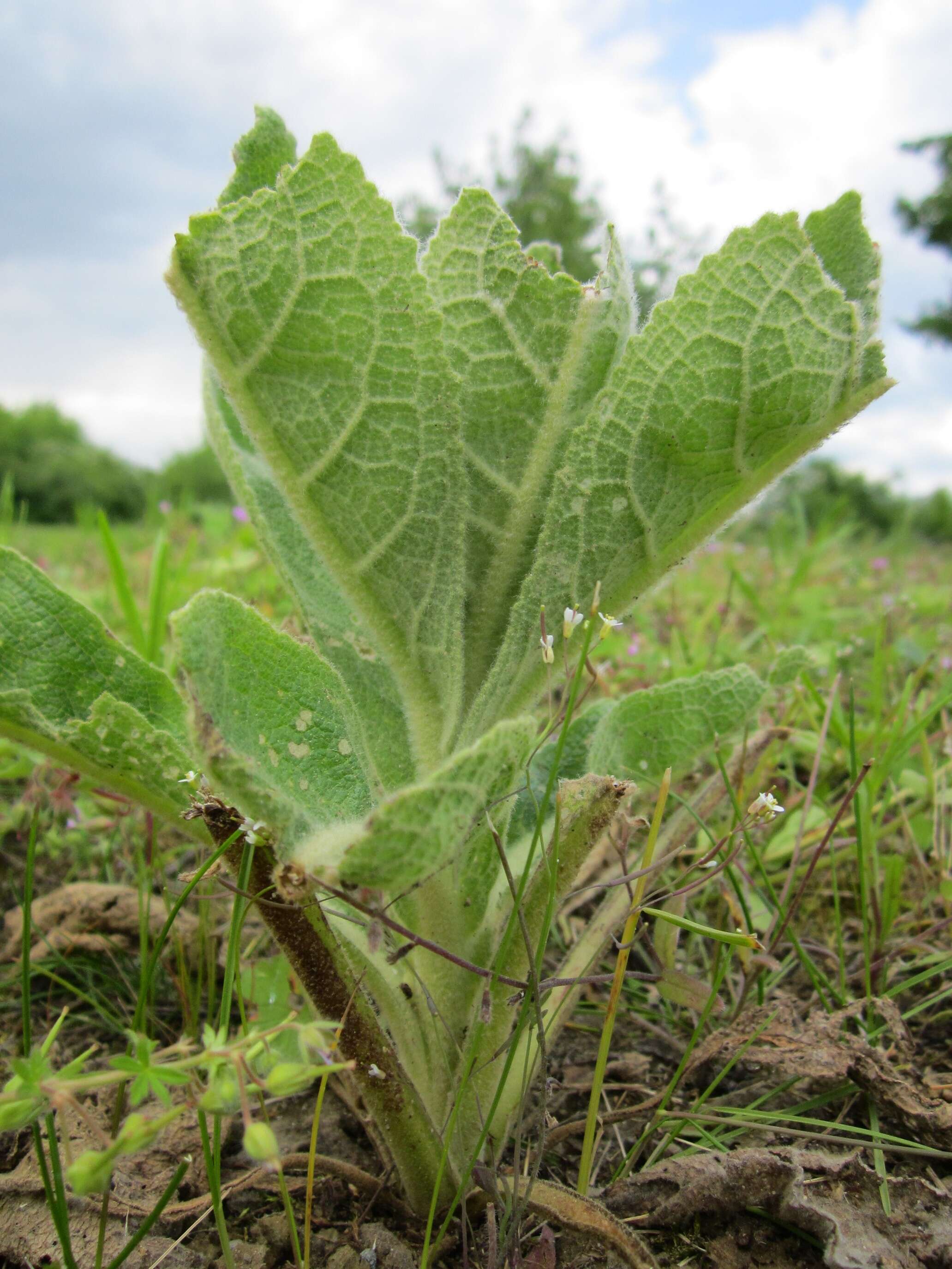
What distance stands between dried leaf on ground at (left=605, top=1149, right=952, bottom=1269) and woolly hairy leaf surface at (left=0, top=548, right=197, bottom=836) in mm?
901

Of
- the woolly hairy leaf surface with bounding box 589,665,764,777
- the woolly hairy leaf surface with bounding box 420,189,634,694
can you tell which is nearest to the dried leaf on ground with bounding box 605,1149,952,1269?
the woolly hairy leaf surface with bounding box 589,665,764,777

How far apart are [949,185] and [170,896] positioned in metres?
44.3

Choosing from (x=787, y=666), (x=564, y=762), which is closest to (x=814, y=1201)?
(x=564, y=762)

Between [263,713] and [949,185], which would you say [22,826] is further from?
[949,185]

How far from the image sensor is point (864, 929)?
1.58 meters

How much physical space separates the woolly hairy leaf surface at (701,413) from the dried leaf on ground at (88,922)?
1120mm

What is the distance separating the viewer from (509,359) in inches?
47.9

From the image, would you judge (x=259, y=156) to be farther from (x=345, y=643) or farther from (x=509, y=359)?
(x=345, y=643)

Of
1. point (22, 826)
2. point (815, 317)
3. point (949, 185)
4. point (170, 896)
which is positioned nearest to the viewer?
point (815, 317)

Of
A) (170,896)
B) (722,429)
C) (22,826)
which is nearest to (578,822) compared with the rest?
(722,429)

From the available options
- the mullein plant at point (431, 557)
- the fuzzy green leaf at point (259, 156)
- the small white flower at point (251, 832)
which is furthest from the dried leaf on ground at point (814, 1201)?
the fuzzy green leaf at point (259, 156)

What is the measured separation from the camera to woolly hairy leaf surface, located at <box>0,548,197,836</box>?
4.05 ft

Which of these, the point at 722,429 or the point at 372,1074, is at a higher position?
the point at 722,429

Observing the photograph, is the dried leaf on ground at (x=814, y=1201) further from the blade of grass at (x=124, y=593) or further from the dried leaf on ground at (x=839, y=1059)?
the blade of grass at (x=124, y=593)
